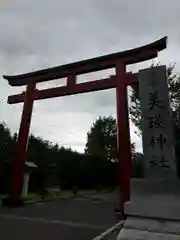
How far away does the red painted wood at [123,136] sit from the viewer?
8484 mm

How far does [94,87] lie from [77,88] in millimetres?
709

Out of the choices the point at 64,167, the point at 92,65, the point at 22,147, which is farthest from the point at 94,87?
the point at 64,167

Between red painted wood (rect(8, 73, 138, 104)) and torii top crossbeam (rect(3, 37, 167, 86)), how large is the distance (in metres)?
0.53

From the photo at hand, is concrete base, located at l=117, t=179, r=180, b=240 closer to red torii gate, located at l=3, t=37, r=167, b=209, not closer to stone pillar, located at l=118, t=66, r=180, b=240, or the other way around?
stone pillar, located at l=118, t=66, r=180, b=240

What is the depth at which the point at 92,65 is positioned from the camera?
10.2 m

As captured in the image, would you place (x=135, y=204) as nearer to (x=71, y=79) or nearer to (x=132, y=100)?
(x=71, y=79)

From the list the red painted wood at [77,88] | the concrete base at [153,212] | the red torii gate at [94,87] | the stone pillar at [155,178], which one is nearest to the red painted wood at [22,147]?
the red torii gate at [94,87]

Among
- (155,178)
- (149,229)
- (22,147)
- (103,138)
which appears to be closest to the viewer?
(149,229)

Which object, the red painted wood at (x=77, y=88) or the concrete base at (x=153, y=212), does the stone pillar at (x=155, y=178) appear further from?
the red painted wood at (x=77, y=88)

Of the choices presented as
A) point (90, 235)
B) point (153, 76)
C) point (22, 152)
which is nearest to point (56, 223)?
point (90, 235)

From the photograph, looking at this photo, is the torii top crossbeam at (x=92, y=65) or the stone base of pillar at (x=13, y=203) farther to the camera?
the stone base of pillar at (x=13, y=203)

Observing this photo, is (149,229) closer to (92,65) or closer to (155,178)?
(155,178)

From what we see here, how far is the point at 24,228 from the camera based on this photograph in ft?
23.9

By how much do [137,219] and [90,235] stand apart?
340 cm
